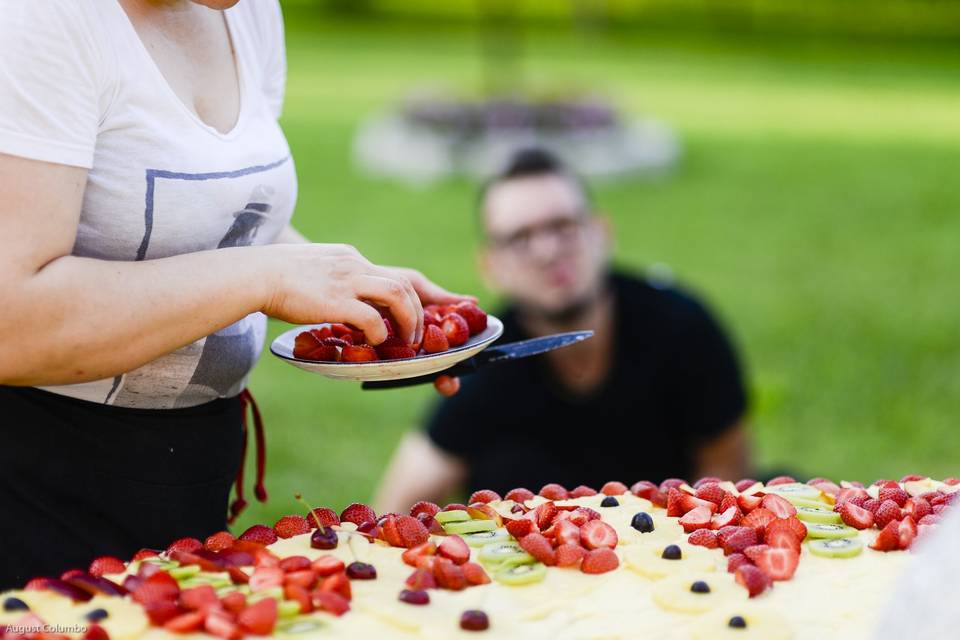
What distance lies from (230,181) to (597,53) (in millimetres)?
21090

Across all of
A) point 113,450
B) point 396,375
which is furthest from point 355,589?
point 113,450

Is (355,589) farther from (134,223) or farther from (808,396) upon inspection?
(808,396)

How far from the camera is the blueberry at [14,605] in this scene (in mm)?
1364

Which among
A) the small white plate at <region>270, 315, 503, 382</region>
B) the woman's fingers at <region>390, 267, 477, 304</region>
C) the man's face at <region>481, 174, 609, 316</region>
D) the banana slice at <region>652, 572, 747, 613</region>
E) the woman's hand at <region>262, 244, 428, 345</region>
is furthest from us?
the man's face at <region>481, 174, 609, 316</region>

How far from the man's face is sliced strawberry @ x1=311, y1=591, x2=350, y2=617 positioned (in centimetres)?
238

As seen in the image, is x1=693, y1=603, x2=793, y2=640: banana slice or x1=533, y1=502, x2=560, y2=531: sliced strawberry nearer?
x1=693, y1=603, x2=793, y2=640: banana slice

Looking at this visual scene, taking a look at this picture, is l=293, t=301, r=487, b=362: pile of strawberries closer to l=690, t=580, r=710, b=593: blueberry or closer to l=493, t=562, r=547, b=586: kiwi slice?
l=493, t=562, r=547, b=586: kiwi slice

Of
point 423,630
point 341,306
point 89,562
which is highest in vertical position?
point 341,306

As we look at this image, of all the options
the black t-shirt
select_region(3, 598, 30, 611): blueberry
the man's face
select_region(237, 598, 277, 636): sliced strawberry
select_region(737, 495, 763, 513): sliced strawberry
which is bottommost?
the black t-shirt

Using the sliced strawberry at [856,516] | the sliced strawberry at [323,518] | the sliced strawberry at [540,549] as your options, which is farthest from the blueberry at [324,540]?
the sliced strawberry at [856,516]

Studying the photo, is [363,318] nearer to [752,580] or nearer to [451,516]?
[451,516]

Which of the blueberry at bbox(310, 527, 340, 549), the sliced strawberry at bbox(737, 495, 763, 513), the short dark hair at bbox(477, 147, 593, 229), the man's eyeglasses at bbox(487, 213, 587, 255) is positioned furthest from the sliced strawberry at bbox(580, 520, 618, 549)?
the short dark hair at bbox(477, 147, 593, 229)

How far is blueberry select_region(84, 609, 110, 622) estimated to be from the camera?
4.44ft

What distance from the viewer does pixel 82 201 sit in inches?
59.7
